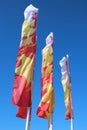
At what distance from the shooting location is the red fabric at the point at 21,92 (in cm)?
1517

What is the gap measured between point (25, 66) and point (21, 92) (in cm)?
134

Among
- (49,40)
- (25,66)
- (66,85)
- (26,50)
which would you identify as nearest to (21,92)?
(25,66)

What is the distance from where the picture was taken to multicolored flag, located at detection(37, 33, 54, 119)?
2005 centimetres

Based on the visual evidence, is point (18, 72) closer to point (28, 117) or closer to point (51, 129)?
point (28, 117)

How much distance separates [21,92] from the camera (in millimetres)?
15281

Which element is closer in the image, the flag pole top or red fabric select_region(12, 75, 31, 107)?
red fabric select_region(12, 75, 31, 107)

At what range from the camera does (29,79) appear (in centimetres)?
1577

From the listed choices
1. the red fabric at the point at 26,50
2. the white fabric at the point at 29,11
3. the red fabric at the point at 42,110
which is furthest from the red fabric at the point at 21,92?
the red fabric at the point at 42,110

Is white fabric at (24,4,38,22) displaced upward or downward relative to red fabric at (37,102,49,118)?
upward

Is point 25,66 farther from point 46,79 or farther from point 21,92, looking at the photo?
point 46,79

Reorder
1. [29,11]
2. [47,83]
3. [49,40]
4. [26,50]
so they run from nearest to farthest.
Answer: [26,50], [29,11], [47,83], [49,40]

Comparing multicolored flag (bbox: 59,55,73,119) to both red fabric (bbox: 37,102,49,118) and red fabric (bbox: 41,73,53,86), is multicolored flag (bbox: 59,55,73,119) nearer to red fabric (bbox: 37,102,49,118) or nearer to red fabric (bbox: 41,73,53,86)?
red fabric (bbox: 41,73,53,86)


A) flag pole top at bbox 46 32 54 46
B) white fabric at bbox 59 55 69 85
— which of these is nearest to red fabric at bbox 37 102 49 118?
flag pole top at bbox 46 32 54 46

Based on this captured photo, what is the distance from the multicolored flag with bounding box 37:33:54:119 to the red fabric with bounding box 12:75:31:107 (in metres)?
4.48
